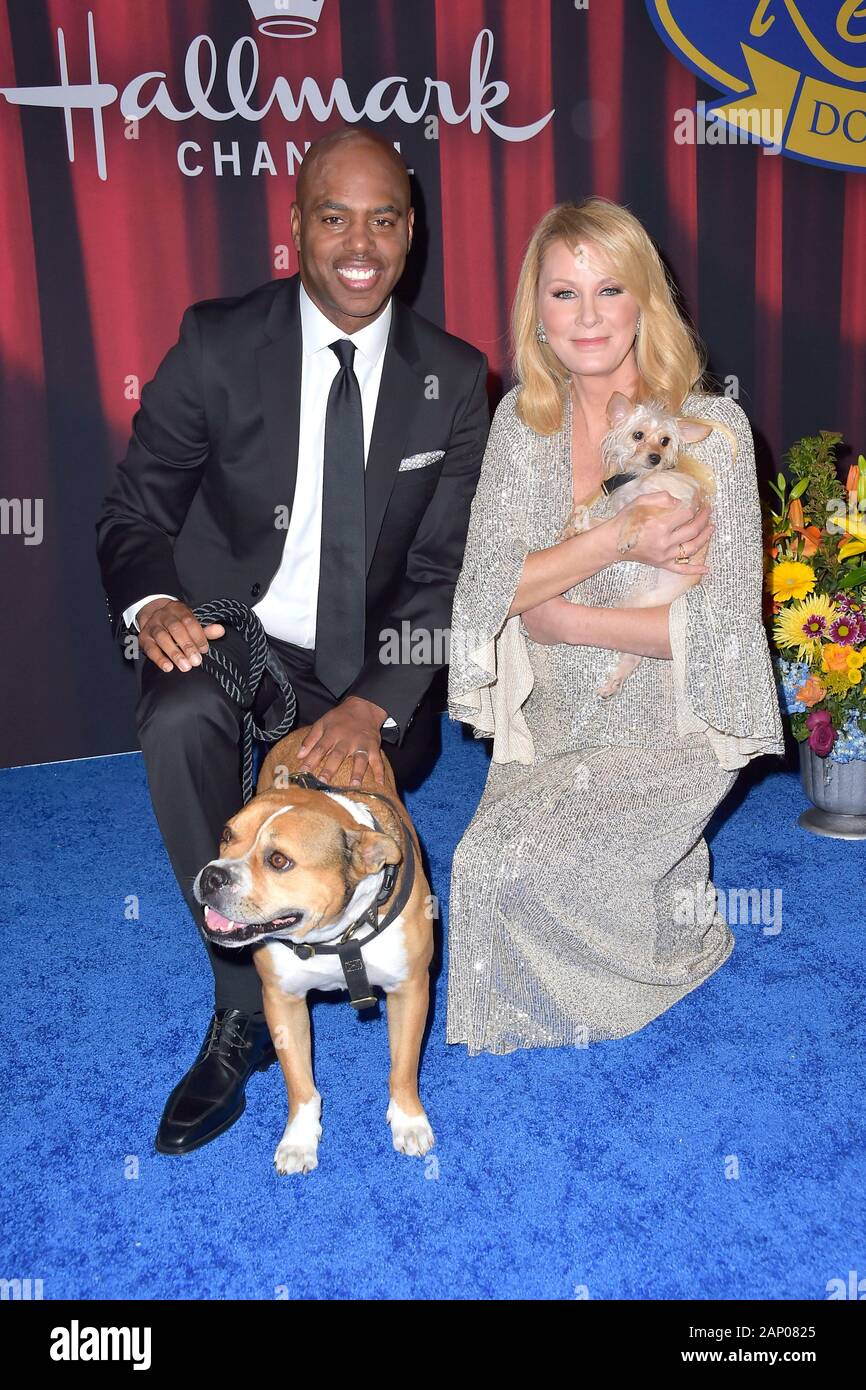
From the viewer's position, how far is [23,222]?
178 inches

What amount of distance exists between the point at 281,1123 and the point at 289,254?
11.9 feet

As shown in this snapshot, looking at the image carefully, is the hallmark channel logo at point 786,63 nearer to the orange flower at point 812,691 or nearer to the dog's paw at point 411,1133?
the orange flower at point 812,691

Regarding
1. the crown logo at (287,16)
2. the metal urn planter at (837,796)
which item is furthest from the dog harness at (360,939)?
the crown logo at (287,16)

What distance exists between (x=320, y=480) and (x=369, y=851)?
1.28 metres

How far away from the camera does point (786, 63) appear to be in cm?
500

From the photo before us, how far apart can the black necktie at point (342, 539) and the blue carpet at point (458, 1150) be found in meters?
0.96

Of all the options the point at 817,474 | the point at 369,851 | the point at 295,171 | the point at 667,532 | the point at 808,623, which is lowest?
the point at 808,623

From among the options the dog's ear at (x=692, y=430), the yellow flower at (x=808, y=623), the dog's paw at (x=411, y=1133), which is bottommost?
the dog's paw at (x=411, y=1133)

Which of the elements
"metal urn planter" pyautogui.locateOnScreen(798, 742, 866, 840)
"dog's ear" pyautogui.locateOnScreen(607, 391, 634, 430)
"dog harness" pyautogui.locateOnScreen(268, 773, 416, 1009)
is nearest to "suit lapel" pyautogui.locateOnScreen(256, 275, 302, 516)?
"dog's ear" pyautogui.locateOnScreen(607, 391, 634, 430)

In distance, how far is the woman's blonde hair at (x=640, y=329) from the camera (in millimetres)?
2705

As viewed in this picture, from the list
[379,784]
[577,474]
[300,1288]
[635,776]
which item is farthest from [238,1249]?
[577,474]

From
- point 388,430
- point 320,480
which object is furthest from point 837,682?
point 320,480

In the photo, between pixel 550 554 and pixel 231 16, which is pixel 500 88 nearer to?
pixel 231 16

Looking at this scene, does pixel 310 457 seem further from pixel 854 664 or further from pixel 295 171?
pixel 295 171
